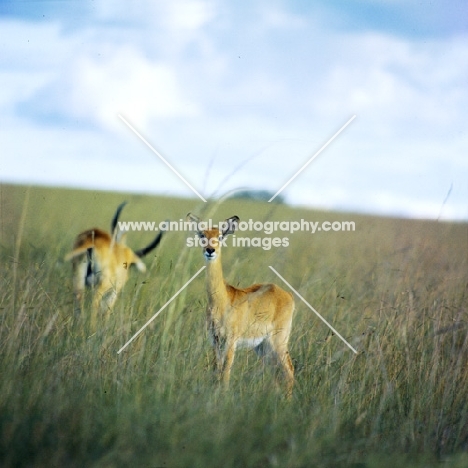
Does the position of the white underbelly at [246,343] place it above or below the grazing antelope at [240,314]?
below

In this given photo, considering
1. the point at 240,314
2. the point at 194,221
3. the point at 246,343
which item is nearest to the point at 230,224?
the point at 194,221

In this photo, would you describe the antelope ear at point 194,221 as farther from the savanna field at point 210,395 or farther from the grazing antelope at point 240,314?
the savanna field at point 210,395

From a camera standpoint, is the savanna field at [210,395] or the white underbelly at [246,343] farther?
the white underbelly at [246,343]

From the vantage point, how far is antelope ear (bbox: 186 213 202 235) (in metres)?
5.36

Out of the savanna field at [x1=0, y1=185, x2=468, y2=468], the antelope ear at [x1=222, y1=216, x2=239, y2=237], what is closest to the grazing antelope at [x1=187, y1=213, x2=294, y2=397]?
the antelope ear at [x1=222, y1=216, x2=239, y2=237]

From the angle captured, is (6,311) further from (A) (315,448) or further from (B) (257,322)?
(A) (315,448)

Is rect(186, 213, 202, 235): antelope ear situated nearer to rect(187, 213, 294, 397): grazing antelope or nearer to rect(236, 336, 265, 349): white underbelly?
rect(187, 213, 294, 397): grazing antelope

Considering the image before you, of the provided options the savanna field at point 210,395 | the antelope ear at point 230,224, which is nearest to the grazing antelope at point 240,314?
the antelope ear at point 230,224

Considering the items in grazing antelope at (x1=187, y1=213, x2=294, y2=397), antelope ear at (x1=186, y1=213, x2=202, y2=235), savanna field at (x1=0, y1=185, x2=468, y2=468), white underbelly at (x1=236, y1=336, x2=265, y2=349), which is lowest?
savanna field at (x1=0, y1=185, x2=468, y2=468)

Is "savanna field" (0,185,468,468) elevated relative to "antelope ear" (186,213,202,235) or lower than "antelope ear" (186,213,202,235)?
lower

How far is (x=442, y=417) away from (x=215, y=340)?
183 centimetres

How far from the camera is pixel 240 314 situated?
554cm

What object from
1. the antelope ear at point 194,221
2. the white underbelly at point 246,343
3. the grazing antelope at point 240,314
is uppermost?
the antelope ear at point 194,221

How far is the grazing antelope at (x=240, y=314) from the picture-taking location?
538 cm
